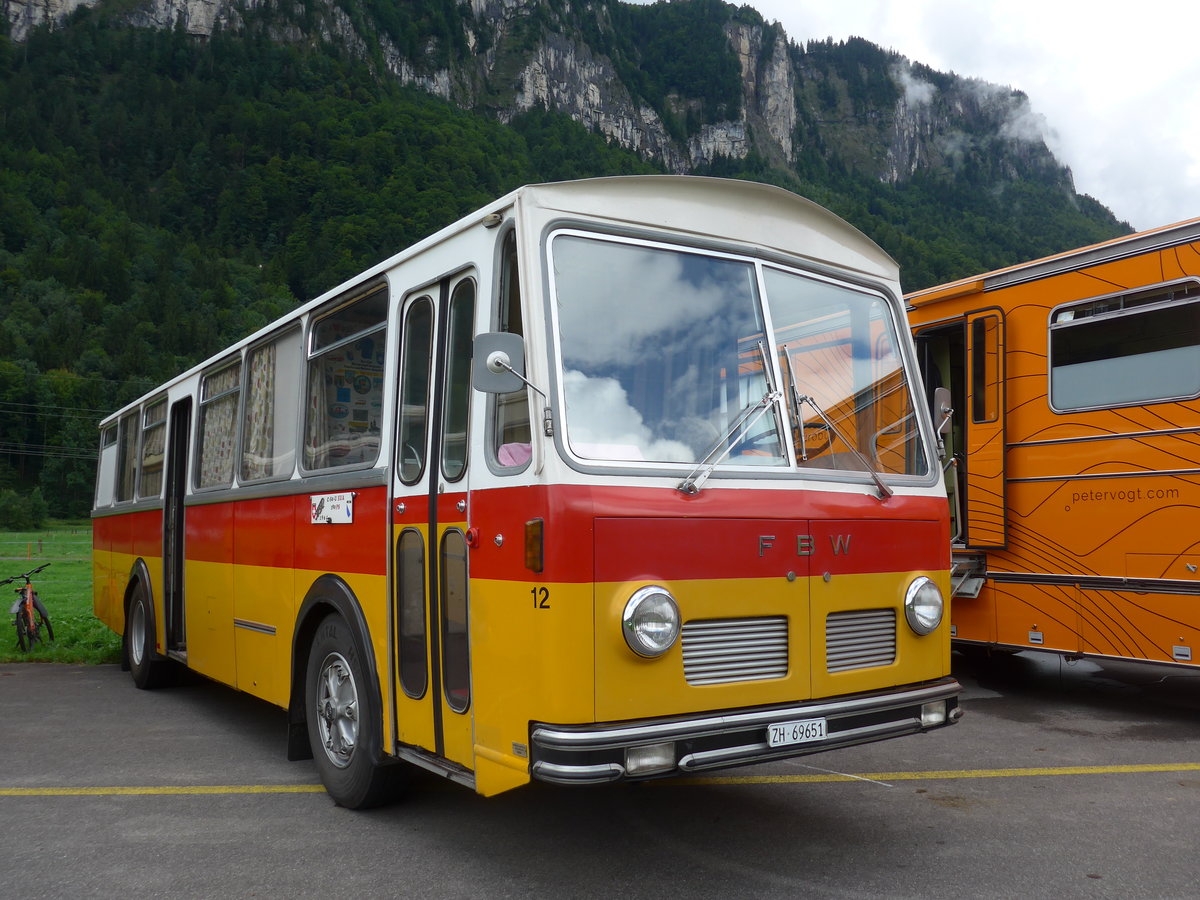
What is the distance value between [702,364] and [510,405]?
832mm

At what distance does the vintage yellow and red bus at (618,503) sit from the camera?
399 centimetres

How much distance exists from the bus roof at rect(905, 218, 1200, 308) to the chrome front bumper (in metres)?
4.20

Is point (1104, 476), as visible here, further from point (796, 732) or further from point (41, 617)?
point (41, 617)

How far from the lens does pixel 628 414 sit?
4.25m

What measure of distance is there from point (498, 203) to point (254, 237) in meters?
111

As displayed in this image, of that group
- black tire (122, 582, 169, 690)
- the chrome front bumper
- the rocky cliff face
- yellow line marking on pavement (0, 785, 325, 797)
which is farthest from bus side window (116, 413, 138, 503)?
the rocky cliff face

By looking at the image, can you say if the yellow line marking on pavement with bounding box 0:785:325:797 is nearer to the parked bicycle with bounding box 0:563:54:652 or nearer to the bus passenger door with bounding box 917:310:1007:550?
the bus passenger door with bounding box 917:310:1007:550

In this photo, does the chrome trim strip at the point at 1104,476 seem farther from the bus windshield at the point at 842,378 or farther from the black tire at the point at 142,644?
the black tire at the point at 142,644

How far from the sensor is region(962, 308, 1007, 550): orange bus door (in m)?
8.52

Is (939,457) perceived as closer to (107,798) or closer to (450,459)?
(450,459)

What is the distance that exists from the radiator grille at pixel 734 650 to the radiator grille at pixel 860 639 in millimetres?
287

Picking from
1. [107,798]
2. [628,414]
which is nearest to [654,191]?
[628,414]

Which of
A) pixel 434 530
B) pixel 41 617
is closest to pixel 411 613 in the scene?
pixel 434 530

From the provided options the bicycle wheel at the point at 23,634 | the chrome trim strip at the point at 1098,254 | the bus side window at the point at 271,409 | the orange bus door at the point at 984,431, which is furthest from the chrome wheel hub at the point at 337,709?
the bicycle wheel at the point at 23,634
